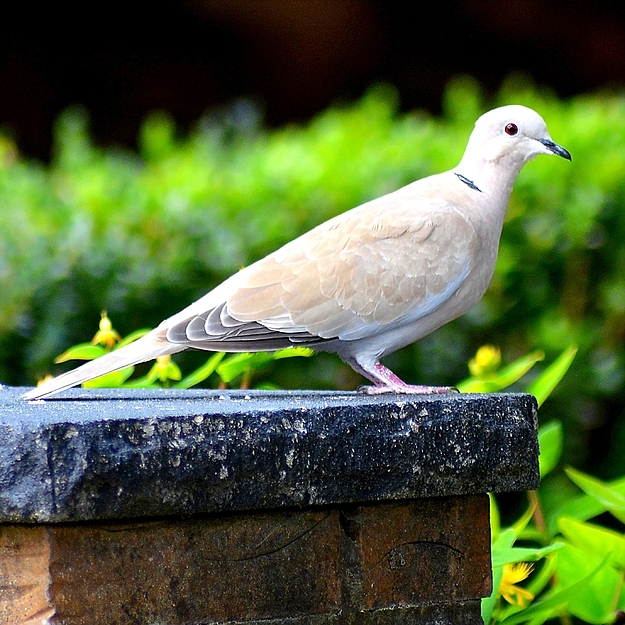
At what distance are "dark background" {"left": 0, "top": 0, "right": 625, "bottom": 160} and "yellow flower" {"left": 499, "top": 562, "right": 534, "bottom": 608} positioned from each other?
24.2ft


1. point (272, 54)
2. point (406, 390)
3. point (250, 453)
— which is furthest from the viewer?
point (272, 54)

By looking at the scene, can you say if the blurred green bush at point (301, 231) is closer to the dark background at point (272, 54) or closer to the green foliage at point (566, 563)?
the green foliage at point (566, 563)

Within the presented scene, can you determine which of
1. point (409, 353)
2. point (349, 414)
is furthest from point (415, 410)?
point (409, 353)

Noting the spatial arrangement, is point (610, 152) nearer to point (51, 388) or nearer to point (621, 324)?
point (621, 324)

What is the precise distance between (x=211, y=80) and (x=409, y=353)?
18.2 feet

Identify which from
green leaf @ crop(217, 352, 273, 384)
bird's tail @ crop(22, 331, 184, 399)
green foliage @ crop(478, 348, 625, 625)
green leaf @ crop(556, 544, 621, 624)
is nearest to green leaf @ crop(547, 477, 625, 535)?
green foliage @ crop(478, 348, 625, 625)

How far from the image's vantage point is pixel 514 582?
8.54 ft

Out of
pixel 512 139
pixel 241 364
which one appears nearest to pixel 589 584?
pixel 241 364

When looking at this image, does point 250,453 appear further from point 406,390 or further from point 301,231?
point 301,231

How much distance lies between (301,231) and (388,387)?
238cm

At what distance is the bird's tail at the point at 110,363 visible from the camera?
8.04ft

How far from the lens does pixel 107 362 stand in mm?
2559

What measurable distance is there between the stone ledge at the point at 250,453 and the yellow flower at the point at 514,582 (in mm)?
377

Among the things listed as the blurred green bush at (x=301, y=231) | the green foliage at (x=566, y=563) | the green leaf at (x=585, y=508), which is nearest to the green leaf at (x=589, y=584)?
the green foliage at (x=566, y=563)
